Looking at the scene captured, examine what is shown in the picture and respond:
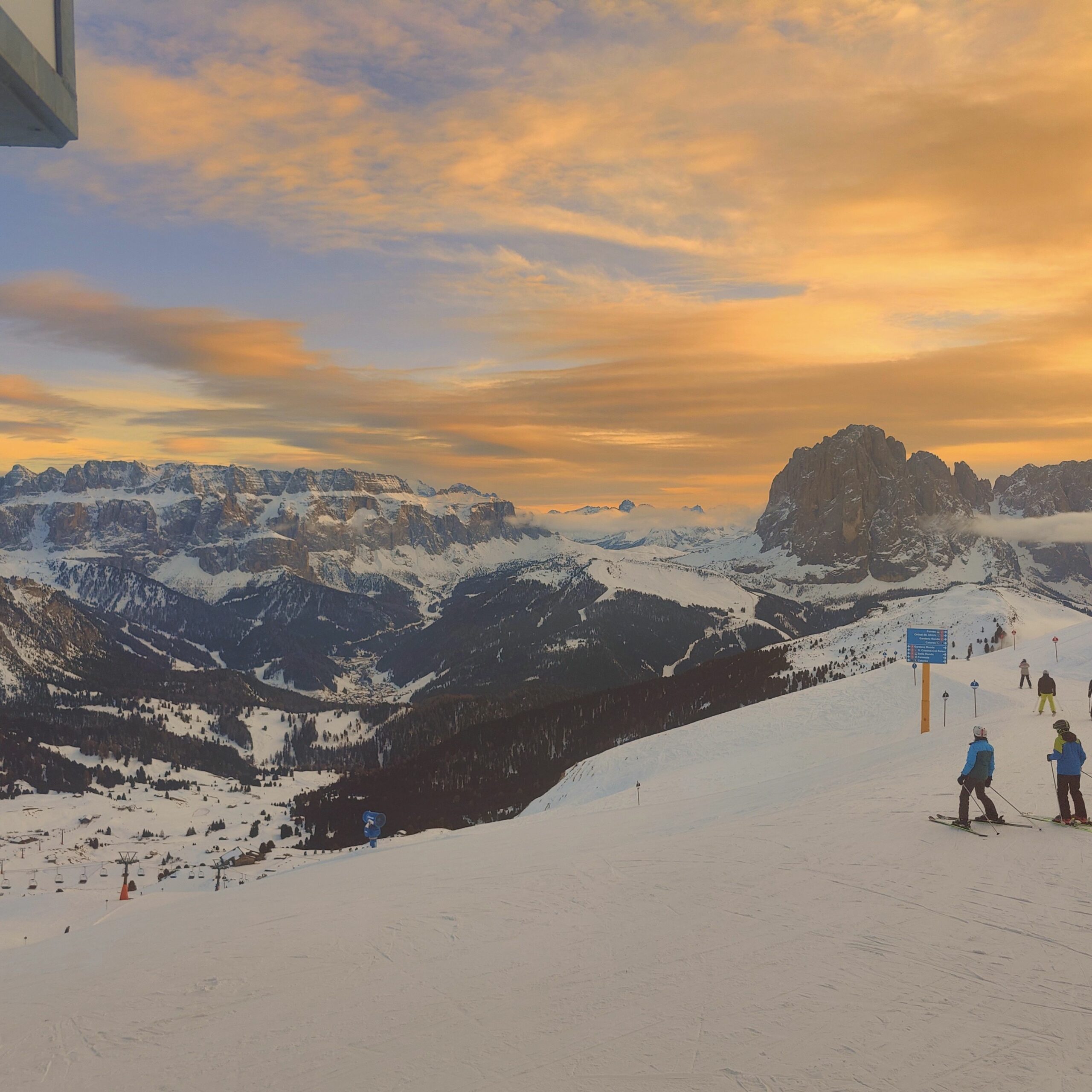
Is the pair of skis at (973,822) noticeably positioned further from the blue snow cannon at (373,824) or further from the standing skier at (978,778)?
the blue snow cannon at (373,824)

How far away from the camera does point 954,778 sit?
24.0 metres

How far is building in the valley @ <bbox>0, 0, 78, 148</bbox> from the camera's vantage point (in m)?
4.06

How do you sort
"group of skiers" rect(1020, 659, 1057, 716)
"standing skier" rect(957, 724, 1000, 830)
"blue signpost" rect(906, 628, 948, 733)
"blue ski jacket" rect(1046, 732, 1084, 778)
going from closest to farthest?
1. "blue ski jacket" rect(1046, 732, 1084, 778)
2. "standing skier" rect(957, 724, 1000, 830)
3. "group of skiers" rect(1020, 659, 1057, 716)
4. "blue signpost" rect(906, 628, 948, 733)

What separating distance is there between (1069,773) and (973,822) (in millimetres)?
2347

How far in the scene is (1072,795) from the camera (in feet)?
58.4

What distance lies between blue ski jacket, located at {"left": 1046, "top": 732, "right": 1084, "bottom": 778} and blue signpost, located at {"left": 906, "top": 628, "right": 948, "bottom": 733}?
88.6 feet

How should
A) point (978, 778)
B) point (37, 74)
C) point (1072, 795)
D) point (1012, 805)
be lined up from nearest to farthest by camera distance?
point (37, 74), point (1072, 795), point (978, 778), point (1012, 805)

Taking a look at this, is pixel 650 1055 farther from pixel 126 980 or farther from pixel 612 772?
pixel 612 772

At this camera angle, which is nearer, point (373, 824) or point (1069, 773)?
point (1069, 773)

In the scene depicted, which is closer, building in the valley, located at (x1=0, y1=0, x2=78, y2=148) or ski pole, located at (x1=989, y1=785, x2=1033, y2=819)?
building in the valley, located at (x1=0, y1=0, x2=78, y2=148)

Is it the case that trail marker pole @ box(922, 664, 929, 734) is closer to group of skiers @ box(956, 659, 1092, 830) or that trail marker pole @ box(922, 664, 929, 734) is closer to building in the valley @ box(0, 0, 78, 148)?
group of skiers @ box(956, 659, 1092, 830)

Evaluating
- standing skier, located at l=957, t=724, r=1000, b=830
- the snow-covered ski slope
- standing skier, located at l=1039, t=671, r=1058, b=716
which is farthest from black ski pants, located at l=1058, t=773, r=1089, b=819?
standing skier, located at l=1039, t=671, r=1058, b=716

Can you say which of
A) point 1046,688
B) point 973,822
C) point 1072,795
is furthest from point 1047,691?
point 973,822

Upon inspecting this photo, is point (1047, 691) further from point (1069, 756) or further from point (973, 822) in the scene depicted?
point (1069, 756)
